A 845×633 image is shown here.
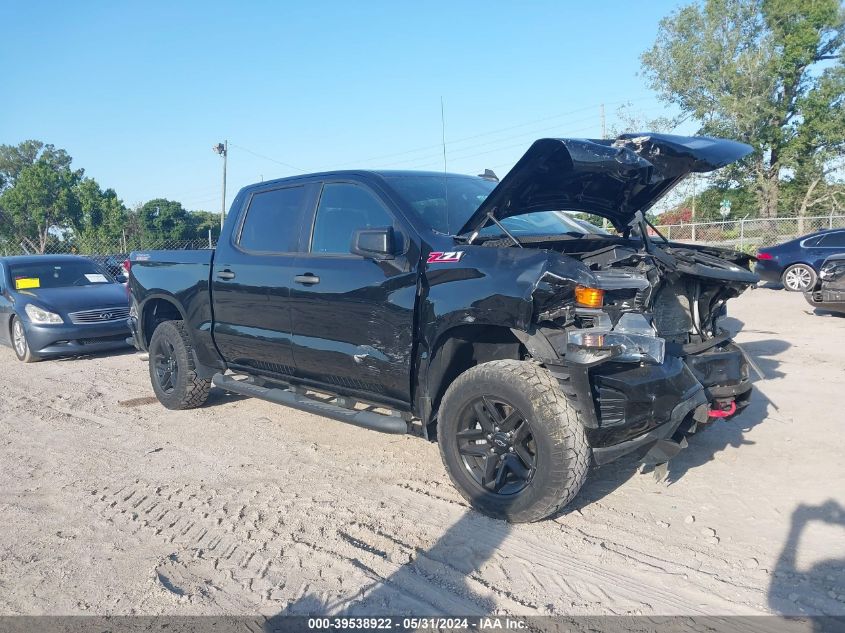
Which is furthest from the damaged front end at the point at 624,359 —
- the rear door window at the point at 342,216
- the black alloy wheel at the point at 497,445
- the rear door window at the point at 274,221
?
the rear door window at the point at 274,221

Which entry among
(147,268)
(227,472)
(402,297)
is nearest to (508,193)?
(402,297)

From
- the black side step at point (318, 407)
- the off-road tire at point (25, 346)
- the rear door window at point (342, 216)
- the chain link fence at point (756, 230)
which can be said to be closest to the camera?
the black side step at point (318, 407)

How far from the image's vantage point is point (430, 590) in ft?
9.99

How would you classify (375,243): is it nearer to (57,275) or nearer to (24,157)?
(57,275)

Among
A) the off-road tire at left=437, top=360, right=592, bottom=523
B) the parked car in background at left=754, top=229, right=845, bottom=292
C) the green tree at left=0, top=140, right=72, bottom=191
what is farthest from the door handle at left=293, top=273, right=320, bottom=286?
the green tree at left=0, top=140, right=72, bottom=191

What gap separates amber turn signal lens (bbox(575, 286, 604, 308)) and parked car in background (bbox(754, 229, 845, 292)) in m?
12.6

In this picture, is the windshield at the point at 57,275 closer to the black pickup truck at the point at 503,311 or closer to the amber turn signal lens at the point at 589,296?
the black pickup truck at the point at 503,311

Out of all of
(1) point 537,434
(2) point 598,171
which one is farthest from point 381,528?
(2) point 598,171

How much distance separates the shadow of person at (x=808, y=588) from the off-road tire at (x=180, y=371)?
15.8 ft

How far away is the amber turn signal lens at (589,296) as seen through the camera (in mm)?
3313

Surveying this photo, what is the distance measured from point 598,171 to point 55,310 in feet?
27.4

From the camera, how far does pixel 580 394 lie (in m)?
3.36

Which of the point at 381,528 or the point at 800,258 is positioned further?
the point at 800,258

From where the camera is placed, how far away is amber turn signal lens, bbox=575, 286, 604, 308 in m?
3.31
